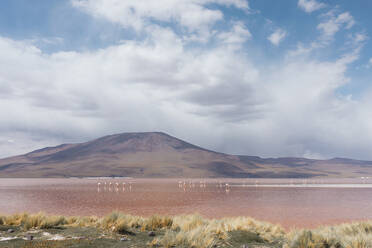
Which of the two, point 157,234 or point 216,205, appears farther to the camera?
point 216,205

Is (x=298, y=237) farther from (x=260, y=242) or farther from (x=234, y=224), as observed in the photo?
(x=234, y=224)

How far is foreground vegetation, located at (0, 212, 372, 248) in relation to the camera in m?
11.8

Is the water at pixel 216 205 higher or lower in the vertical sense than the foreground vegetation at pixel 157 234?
lower

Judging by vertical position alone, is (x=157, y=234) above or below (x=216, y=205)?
above

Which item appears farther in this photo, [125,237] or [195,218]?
[195,218]

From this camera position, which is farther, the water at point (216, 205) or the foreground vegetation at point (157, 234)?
the water at point (216, 205)

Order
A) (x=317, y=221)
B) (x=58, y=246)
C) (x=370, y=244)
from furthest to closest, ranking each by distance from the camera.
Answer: (x=317, y=221)
(x=370, y=244)
(x=58, y=246)

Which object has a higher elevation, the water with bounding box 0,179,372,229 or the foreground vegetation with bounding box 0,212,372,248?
the foreground vegetation with bounding box 0,212,372,248

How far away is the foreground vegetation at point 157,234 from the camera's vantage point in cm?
1183

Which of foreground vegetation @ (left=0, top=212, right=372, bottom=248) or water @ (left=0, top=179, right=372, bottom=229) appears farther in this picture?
water @ (left=0, top=179, right=372, bottom=229)

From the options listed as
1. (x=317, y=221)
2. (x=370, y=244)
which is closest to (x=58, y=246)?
(x=370, y=244)

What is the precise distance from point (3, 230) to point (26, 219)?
5.92 ft

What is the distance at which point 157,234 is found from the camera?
571 inches

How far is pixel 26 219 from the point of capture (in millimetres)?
16438
